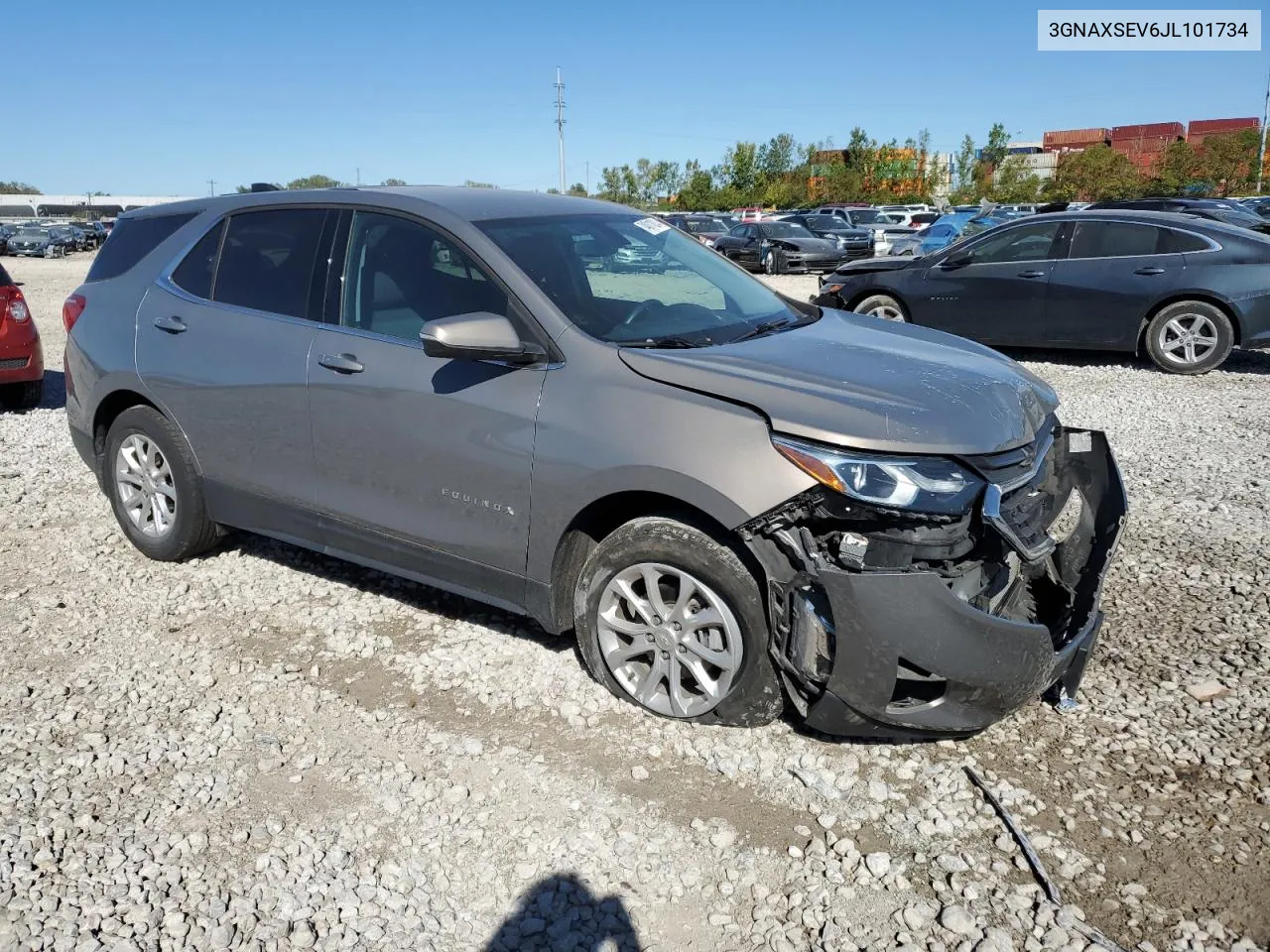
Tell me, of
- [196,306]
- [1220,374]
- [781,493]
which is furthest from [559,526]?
[1220,374]

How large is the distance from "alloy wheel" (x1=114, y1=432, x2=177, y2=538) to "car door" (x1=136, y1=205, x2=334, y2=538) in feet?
1.11

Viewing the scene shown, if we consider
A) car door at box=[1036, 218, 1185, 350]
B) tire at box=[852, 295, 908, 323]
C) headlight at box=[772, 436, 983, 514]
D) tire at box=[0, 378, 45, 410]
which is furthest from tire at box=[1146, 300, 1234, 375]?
tire at box=[0, 378, 45, 410]

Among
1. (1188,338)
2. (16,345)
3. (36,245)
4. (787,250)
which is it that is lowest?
(1188,338)

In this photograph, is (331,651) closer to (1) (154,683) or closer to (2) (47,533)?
(1) (154,683)

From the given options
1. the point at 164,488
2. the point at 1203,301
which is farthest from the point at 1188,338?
the point at 164,488

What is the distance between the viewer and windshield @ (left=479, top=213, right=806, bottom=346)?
3.93 metres

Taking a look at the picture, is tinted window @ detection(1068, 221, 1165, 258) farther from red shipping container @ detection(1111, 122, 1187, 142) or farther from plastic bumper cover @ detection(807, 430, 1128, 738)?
red shipping container @ detection(1111, 122, 1187, 142)

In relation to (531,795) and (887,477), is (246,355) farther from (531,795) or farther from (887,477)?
(887,477)

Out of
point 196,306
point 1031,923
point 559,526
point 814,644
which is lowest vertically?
point 1031,923

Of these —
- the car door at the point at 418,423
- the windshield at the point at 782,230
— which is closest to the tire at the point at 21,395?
the car door at the point at 418,423

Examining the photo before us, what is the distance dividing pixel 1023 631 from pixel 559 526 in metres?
1.59

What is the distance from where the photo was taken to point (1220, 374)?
34.1 ft

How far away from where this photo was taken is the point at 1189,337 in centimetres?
1023

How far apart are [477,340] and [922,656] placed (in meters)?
1.83
